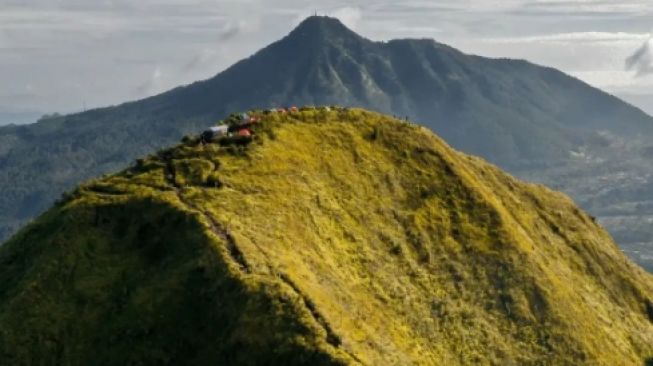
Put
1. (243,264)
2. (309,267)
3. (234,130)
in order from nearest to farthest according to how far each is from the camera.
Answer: (243,264)
(309,267)
(234,130)

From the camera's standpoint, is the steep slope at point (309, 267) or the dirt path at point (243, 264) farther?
the steep slope at point (309, 267)

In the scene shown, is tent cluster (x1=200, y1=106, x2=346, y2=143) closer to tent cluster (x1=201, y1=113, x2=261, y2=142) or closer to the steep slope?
tent cluster (x1=201, y1=113, x2=261, y2=142)

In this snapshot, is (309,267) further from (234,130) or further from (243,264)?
(234,130)

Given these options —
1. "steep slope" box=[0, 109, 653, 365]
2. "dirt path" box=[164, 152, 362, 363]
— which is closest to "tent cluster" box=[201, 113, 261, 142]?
"steep slope" box=[0, 109, 653, 365]

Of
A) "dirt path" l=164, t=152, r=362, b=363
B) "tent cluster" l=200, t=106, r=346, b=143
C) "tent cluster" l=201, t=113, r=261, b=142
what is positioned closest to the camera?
"dirt path" l=164, t=152, r=362, b=363

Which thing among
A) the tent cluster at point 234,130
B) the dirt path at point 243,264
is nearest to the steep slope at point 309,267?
the dirt path at point 243,264

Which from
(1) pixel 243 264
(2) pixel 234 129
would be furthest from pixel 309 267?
(2) pixel 234 129

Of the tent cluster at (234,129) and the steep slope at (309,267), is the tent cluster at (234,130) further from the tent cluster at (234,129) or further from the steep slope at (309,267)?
the steep slope at (309,267)

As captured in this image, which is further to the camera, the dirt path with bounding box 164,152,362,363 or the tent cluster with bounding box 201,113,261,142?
the tent cluster with bounding box 201,113,261,142
